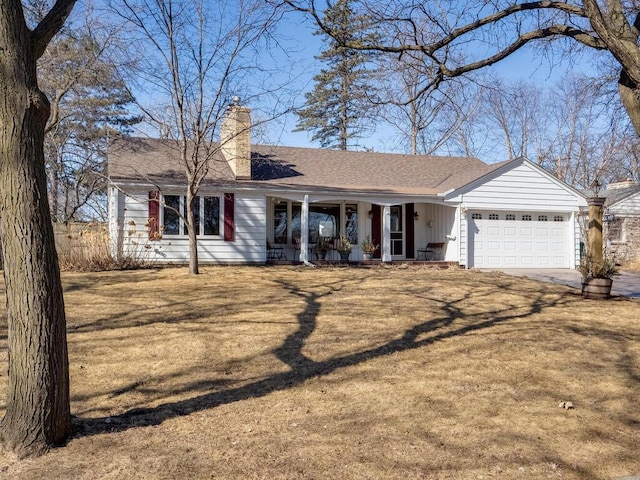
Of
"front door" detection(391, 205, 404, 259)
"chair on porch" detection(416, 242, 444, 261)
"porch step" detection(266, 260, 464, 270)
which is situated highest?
"front door" detection(391, 205, 404, 259)

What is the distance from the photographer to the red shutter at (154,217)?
1400cm

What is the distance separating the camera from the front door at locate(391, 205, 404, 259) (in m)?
17.8

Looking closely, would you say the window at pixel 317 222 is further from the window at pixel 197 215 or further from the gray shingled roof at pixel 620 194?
the gray shingled roof at pixel 620 194

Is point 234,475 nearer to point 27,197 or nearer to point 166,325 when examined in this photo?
point 27,197

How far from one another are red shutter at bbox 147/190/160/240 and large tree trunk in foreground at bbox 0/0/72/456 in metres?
10.9

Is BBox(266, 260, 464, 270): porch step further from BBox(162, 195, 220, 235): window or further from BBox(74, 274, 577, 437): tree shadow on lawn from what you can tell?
BBox(74, 274, 577, 437): tree shadow on lawn

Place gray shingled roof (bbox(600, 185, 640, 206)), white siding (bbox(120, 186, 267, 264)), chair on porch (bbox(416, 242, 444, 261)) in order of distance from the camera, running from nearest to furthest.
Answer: white siding (bbox(120, 186, 267, 264)), chair on porch (bbox(416, 242, 444, 261)), gray shingled roof (bbox(600, 185, 640, 206))

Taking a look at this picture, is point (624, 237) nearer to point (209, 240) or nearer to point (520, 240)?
point (520, 240)

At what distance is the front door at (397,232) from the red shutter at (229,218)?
6.11m

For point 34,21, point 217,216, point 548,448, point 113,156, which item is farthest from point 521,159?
point 34,21

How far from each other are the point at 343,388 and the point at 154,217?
1100 centimetres

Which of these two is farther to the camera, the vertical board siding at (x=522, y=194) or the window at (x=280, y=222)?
the window at (x=280, y=222)

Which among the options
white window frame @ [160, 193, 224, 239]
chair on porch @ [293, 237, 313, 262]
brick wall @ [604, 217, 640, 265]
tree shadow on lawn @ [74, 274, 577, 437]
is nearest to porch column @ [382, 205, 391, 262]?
chair on porch @ [293, 237, 313, 262]

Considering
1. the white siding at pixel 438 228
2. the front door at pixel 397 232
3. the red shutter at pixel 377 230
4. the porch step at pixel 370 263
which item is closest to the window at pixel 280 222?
the porch step at pixel 370 263
